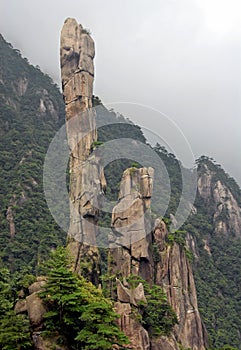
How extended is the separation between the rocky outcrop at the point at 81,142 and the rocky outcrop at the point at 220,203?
39.6m

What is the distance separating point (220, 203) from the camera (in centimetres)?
6900

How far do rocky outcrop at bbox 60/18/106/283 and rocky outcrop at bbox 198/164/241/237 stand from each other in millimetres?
39559

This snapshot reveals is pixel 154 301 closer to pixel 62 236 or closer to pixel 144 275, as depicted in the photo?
pixel 144 275

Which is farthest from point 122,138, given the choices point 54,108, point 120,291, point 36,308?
point 36,308

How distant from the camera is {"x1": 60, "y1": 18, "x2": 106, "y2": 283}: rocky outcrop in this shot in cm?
2842

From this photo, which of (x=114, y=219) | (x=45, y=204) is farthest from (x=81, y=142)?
(x=45, y=204)

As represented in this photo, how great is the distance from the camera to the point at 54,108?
245 feet

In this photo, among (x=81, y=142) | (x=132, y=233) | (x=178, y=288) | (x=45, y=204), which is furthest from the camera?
(x=45, y=204)

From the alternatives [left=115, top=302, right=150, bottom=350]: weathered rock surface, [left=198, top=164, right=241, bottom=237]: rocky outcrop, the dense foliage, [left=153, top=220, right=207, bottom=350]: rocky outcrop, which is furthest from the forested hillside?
[left=115, top=302, right=150, bottom=350]: weathered rock surface

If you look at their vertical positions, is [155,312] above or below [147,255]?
below

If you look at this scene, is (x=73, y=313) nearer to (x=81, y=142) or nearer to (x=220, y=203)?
(x=81, y=142)

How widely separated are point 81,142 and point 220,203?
42449 millimetres

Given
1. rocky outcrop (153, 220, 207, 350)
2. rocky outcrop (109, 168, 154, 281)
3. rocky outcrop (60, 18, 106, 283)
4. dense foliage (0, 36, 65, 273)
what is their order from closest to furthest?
rocky outcrop (109, 168, 154, 281), rocky outcrop (60, 18, 106, 283), rocky outcrop (153, 220, 207, 350), dense foliage (0, 36, 65, 273)

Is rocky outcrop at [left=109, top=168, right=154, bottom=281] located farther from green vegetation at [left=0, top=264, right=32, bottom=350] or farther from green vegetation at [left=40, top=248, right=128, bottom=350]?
green vegetation at [left=0, top=264, right=32, bottom=350]
